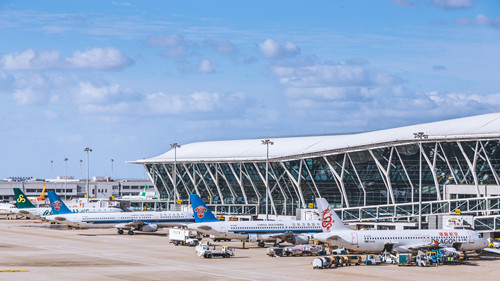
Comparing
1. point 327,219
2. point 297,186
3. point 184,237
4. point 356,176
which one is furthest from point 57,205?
point 327,219

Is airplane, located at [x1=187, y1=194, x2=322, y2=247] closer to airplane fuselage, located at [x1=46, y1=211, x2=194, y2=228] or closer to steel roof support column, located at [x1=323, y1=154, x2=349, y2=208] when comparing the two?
airplane fuselage, located at [x1=46, y1=211, x2=194, y2=228]

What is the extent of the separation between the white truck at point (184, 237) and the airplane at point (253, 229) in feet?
9.92

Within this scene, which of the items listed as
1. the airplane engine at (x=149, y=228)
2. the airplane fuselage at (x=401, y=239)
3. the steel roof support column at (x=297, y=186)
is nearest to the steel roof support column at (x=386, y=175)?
the steel roof support column at (x=297, y=186)

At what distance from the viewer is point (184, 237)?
9700 centimetres

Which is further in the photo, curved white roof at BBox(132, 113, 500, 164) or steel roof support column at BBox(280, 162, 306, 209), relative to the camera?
steel roof support column at BBox(280, 162, 306, 209)

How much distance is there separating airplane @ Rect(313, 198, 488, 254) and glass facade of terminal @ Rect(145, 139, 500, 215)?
95.3 feet

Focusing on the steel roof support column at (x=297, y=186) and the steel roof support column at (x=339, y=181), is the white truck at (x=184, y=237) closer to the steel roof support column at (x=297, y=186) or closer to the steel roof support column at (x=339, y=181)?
the steel roof support column at (x=339, y=181)

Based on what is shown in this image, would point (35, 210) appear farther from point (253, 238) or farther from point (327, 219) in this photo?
point (327, 219)

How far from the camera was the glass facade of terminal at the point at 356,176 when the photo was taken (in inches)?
4395

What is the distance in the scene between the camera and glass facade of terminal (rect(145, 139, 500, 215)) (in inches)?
4395

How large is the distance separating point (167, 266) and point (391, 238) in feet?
74.7

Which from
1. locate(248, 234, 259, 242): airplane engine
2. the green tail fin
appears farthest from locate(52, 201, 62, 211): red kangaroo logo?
locate(248, 234, 259, 242): airplane engine

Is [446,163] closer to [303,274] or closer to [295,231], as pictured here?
[295,231]

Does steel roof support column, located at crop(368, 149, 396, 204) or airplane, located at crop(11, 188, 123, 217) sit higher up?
steel roof support column, located at crop(368, 149, 396, 204)
